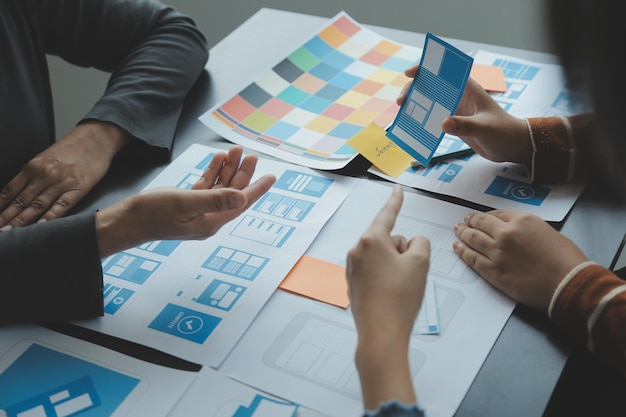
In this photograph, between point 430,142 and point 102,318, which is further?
point 430,142

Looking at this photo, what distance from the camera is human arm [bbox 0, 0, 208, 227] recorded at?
1029 mm

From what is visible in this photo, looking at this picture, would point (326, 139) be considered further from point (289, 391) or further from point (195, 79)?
point (289, 391)

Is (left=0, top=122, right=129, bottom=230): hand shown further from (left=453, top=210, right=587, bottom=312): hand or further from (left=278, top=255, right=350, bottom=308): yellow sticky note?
(left=453, top=210, right=587, bottom=312): hand

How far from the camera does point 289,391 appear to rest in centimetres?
73

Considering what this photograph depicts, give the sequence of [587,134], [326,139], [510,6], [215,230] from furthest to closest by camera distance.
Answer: [510,6] → [326,139] → [215,230] → [587,134]

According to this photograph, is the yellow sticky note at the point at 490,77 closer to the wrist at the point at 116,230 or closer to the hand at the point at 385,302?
the hand at the point at 385,302

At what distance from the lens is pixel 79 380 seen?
76cm

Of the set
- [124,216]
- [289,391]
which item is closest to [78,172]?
[124,216]

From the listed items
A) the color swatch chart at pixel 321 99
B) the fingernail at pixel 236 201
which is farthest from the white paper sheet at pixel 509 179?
the fingernail at pixel 236 201

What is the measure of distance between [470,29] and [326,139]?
1097mm

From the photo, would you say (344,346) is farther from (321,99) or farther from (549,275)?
(321,99)

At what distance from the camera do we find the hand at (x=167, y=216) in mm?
850

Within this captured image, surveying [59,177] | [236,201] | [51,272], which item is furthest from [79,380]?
[59,177]

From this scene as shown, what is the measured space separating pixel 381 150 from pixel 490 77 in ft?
0.91
